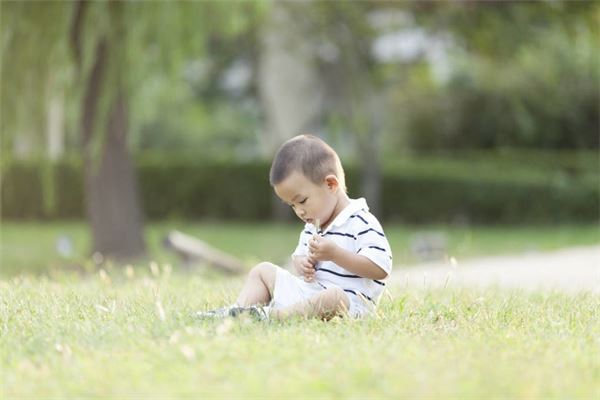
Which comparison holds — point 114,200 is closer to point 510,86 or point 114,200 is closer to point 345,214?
point 345,214

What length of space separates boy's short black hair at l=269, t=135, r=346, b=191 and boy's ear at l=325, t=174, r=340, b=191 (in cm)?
2

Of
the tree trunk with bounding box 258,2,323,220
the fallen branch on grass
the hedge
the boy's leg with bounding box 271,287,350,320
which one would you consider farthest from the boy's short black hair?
the hedge

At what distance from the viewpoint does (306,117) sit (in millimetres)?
19734

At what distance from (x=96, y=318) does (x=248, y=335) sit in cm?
86

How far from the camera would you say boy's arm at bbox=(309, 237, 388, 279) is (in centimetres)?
431

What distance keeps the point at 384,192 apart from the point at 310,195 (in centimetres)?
1449

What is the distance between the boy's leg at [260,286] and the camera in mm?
4660

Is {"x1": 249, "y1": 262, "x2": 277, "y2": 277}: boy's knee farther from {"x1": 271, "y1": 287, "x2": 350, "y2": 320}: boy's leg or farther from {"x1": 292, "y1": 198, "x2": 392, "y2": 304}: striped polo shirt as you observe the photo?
{"x1": 271, "y1": 287, "x2": 350, "y2": 320}: boy's leg

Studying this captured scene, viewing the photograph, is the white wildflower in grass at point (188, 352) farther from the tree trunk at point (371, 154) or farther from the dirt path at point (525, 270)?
the tree trunk at point (371, 154)

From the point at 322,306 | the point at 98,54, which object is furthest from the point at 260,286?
the point at 98,54

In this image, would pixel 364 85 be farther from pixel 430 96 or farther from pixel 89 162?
pixel 89 162

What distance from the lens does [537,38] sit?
659 inches

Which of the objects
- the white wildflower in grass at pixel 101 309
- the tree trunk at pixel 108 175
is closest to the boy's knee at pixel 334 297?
the white wildflower in grass at pixel 101 309

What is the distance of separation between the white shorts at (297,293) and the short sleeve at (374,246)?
0.69 ft
